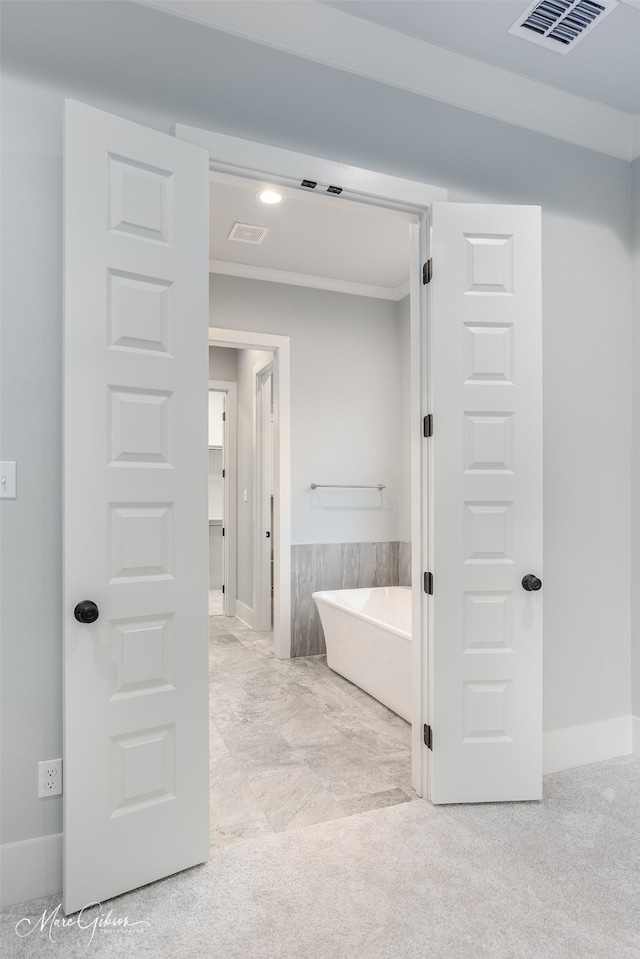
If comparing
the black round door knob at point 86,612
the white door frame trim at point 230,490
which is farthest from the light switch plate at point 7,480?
the white door frame trim at point 230,490

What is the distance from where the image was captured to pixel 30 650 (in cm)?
183

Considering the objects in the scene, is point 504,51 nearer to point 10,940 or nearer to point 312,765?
point 312,765

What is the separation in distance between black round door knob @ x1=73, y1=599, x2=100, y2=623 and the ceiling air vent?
9.31 feet

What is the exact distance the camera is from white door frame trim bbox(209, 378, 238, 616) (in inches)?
237

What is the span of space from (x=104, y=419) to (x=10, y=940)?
56.9 inches

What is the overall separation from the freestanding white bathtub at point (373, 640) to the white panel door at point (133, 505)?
1.59m

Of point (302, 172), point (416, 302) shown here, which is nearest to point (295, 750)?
point (416, 302)

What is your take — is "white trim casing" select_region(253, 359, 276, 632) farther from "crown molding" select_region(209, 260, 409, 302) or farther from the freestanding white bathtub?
the freestanding white bathtub

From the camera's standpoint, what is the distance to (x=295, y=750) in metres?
2.91

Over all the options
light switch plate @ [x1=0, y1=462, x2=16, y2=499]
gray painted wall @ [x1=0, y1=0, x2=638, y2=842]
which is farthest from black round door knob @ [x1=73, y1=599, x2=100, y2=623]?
light switch plate @ [x1=0, y1=462, x2=16, y2=499]

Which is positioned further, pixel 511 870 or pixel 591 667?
pixel 591 667

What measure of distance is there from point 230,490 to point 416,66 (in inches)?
167

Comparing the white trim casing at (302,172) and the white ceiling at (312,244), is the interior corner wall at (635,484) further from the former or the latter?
the white ceiling at (312,244)

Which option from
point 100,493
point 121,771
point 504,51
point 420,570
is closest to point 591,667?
point 420,570
